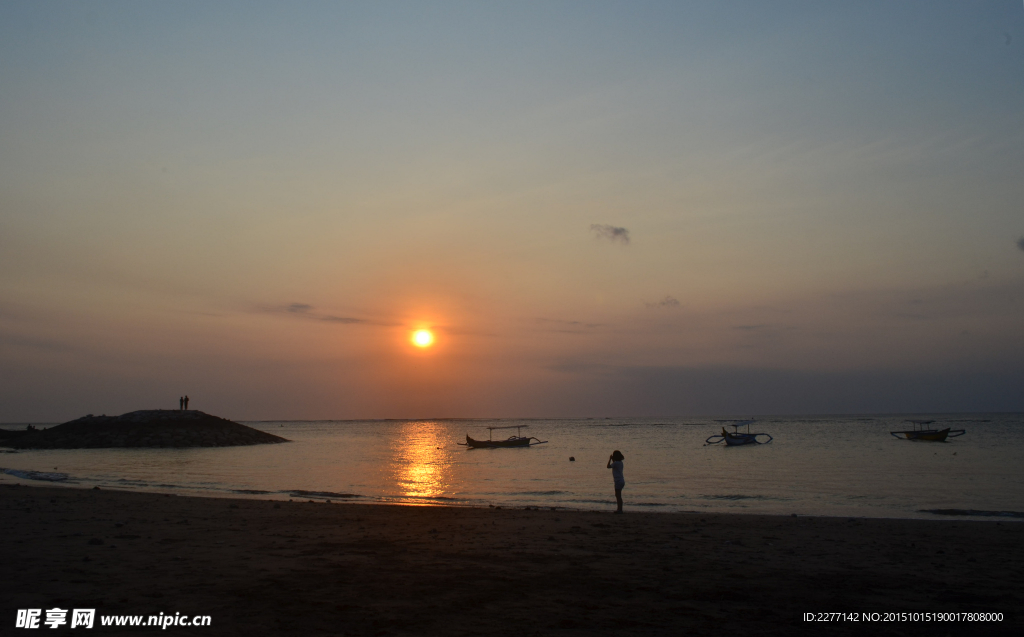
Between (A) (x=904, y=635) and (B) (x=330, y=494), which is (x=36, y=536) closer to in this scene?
(A) (x=904, y=635)

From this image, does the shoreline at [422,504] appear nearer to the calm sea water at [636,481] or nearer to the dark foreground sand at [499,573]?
the calm sea water at [636,481]

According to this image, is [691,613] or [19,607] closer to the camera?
[19,607]

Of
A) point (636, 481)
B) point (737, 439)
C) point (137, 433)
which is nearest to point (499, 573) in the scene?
point (636, 481)

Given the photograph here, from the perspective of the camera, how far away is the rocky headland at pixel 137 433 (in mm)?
76062

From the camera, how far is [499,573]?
10828 mm

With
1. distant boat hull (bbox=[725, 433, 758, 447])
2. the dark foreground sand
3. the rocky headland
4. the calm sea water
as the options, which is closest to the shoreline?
the calm sea water

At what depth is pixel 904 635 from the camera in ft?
26.3

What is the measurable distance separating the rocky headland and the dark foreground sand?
66.7 meters

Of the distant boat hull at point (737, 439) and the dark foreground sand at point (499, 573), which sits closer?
the dark foreground sand at point (499, 573)

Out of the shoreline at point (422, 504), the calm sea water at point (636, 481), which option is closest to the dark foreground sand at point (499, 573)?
the shoreline at point (422, 504)

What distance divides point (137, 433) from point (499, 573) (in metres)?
80.7

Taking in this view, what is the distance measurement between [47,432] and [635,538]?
87.0 metres

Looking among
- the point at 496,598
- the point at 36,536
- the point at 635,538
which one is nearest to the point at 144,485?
the point at 36,536

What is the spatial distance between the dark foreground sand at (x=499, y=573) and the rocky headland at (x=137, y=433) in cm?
6674
